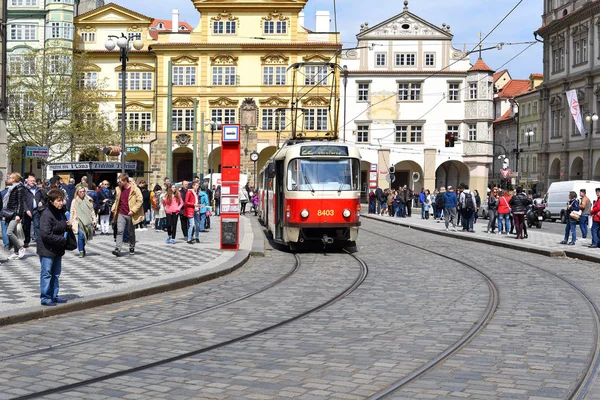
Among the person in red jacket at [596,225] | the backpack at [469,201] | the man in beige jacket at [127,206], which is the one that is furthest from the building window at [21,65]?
the person in red jacket at [596,225]

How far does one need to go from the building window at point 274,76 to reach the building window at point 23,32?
17.8 m

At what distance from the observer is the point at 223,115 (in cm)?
6819

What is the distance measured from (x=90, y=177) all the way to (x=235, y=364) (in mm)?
30371

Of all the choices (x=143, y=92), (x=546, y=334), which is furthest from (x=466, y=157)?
(x=546, y=334)

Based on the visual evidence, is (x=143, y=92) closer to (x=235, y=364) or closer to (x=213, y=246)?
(x=213, y=246)

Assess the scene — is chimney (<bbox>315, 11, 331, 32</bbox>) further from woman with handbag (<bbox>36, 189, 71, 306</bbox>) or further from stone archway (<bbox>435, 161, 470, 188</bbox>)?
woman with handbag (<bbox>36, 189, 71, 306</bbox>)

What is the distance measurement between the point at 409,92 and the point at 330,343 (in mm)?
63619

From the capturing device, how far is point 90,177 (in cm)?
3684

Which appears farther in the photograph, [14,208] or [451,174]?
[451,174]

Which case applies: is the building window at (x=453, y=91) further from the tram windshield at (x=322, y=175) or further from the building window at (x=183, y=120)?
the tram windshield at (x=322, y=175)

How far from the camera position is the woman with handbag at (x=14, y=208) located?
55.9ft

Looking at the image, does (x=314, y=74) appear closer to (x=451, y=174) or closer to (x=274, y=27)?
(x=274, y=27)

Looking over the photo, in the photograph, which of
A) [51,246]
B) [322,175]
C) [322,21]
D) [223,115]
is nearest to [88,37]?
[223,115]

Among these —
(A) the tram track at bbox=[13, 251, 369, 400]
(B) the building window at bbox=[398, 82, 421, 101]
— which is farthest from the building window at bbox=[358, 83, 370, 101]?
(A) the tram track at bbox=[13, 251, 369, 400]
